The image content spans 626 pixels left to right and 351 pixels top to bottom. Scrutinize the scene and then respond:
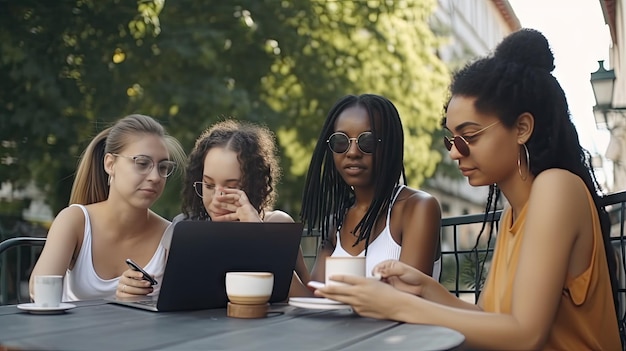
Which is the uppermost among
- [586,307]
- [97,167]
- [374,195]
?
[97,167]

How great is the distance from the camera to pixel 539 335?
1.89 meters

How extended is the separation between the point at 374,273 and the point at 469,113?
54cm

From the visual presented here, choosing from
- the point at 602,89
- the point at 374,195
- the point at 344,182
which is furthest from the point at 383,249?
the point at 602,89

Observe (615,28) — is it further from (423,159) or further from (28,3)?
(28,3)

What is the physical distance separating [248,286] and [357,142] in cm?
103

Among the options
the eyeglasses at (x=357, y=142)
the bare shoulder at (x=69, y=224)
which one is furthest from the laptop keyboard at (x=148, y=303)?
the eyeglasses at (x=357, y=142)

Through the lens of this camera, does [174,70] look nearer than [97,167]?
No

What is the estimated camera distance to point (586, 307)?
81.4 inches

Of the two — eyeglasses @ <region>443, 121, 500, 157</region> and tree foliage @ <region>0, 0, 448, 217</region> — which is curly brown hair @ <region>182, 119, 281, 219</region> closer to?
eyeglasses @ <region>443, 121, 500, 157</region>

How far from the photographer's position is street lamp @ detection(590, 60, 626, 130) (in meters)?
5.91

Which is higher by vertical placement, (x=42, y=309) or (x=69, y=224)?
(x=69, y=224)

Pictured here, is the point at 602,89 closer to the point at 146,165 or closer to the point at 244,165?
the point at 244,165

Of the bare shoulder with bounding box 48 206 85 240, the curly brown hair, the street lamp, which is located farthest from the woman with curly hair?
the street lamp

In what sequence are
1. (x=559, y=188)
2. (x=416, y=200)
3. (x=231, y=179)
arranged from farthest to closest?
(x=231, y=179) → (x=416, y=200) → (x=559, y=188)
